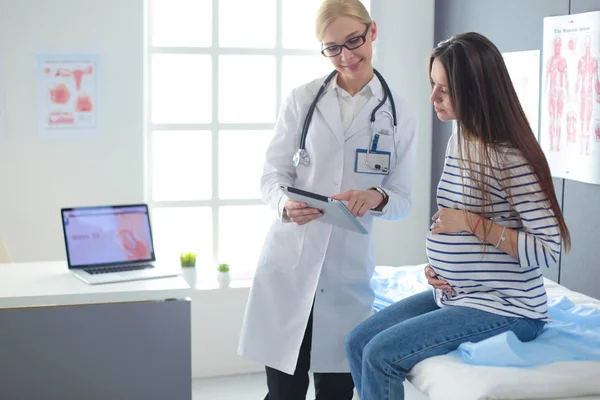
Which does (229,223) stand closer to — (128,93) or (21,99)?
(128,93)

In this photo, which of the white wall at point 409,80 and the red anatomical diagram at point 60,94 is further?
the white wall at point 409,80

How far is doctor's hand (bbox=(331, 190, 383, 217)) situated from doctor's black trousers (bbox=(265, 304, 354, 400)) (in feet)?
1.40

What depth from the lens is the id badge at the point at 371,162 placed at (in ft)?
8.25

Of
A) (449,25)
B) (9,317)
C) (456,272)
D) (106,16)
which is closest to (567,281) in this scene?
(456,272)

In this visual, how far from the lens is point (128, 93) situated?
3834mm

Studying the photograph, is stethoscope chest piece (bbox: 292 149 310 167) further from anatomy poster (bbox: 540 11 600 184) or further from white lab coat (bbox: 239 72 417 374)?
anatomy poster (bbox: 540 11 600 184)

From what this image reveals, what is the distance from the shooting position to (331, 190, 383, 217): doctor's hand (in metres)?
2.36

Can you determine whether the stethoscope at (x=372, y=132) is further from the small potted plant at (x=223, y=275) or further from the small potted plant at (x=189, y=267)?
the small potted plant at (x=223, y=275)

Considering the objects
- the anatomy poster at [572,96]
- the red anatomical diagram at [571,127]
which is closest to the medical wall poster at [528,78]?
the anatomy poster at [572,96]

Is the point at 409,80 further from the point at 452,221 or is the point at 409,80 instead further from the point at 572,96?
the point at 452,221

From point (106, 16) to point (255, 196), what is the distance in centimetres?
116

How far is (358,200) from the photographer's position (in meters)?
2.37

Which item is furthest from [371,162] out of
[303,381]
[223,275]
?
[223,275]

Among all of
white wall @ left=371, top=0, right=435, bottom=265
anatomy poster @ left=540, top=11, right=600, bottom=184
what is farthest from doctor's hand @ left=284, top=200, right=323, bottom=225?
white wall @ left=371, top=0, right=435, bottom=265
